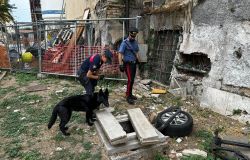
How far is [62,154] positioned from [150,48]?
4923 millimetres

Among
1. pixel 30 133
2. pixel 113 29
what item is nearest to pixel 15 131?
pixel 30 133

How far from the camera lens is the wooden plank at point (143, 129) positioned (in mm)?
3971

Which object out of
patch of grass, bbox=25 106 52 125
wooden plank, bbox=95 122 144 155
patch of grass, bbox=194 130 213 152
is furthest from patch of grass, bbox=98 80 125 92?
wooden plank, bbox=95 122 144 155

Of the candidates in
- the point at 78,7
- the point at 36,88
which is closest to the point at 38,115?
the point at 36,88


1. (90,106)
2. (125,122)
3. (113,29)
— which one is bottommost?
(125,122)

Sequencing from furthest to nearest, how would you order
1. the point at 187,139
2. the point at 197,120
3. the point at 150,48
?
the point at 150,48 < the point at 197,120 < the point at 187,139

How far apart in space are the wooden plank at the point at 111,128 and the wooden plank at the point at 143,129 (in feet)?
0.88

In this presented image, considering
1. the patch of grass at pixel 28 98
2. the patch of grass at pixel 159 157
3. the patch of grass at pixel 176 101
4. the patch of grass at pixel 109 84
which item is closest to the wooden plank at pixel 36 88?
the patch of grass at pixel 28 98

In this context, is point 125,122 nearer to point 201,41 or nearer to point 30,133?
point 30,133

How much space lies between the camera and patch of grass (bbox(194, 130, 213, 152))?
4285mm

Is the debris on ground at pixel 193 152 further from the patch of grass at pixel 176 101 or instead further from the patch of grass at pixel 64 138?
the patch of grass at pixel 176 101

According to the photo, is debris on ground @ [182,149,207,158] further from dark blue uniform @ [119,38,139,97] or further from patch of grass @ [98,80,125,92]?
patch of grass @ [98,80,125,92]

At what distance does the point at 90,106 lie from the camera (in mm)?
4855

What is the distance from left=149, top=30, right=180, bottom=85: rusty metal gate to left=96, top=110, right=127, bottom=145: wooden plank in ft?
9.95
